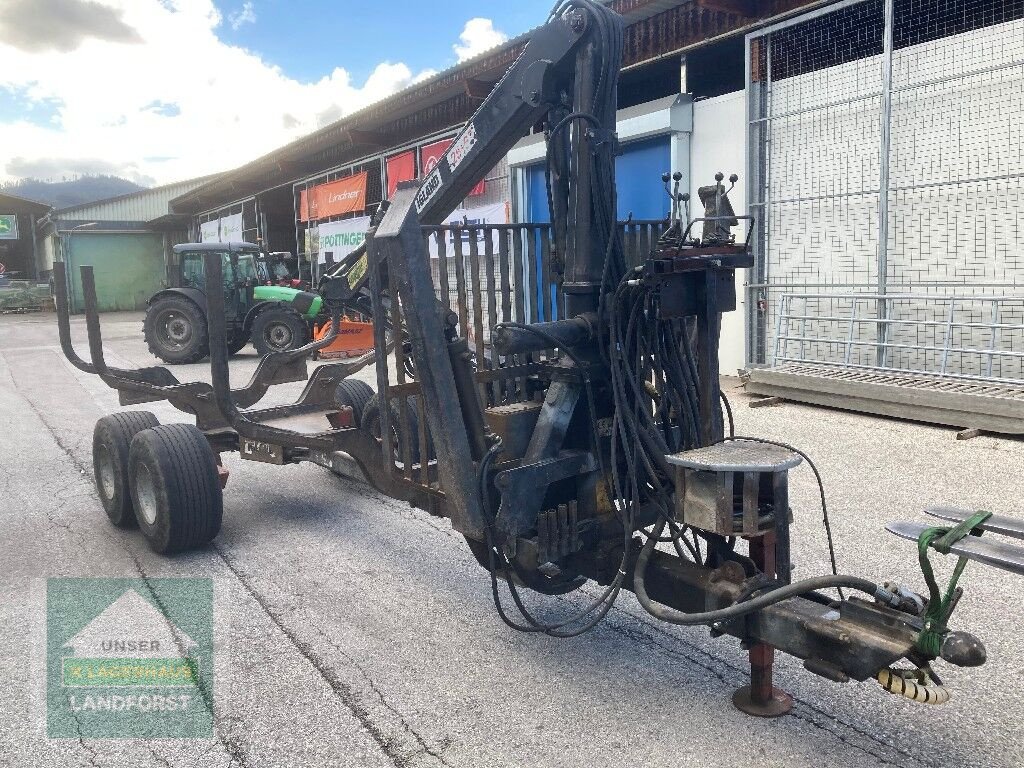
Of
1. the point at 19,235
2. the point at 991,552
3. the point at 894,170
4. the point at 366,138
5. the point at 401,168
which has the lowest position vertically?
the point at 991,552

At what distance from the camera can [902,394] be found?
25.4 feet

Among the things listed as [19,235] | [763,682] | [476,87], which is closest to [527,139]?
[476,87]

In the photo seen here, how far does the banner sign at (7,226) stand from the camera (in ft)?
154

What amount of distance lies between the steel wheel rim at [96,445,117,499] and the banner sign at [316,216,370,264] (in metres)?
14.0

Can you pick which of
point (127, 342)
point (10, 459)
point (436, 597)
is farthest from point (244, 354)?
point (436, 597)

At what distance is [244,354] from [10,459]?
9.40m

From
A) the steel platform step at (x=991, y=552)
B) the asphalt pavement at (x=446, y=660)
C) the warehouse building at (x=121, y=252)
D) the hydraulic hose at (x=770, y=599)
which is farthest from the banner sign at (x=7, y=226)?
the steel platform step at (x=991, y=552)

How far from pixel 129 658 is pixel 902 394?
22.2 ft

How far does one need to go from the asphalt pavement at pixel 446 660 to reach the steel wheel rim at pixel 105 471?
24 cm

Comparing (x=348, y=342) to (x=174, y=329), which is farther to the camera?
(x=174, y=329)

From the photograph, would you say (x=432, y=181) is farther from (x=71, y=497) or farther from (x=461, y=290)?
(x=71, y=497)

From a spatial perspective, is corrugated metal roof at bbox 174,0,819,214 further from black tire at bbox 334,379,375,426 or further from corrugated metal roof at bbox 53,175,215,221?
corrugated metal roof at bbox 53,175,215,221

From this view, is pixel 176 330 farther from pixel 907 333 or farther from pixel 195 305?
pixel 907 333

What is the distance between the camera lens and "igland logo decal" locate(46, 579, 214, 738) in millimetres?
3152
